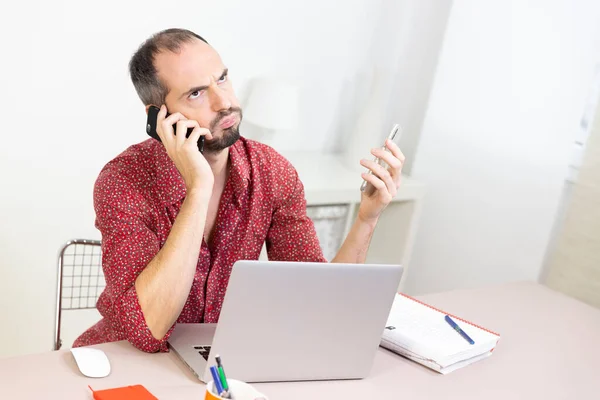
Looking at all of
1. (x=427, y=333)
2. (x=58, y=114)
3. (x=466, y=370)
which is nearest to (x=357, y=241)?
(x=427, y=333)

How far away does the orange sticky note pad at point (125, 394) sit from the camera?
1201mm

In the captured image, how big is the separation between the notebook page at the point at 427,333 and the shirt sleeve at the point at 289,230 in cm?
27

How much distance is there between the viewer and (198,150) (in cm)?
163

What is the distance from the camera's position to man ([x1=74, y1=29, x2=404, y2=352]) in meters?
1.50

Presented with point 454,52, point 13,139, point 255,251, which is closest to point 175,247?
point 255,251

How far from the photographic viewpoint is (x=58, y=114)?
2.42 m

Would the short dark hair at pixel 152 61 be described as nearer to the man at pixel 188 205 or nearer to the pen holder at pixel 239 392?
the man at pixel 188 205

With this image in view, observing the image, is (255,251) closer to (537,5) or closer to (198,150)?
(198,150)

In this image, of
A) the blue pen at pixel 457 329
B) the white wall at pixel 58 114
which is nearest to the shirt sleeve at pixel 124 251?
the blue pen at pixel 457 329

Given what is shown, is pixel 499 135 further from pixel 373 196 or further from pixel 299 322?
pixel 299 322

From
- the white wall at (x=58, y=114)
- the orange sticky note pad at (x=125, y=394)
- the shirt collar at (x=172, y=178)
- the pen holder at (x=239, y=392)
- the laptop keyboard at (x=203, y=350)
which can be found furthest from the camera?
the white wall at (x=58, y=114)

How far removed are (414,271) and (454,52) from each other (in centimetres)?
102

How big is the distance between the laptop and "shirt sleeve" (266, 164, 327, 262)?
1.72 ft

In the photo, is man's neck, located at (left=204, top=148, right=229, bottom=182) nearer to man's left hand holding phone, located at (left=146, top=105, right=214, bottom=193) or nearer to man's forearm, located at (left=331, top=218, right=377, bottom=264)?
man's left hand holding phone, located at (left=146, top=105, right=214, bottom=193)
